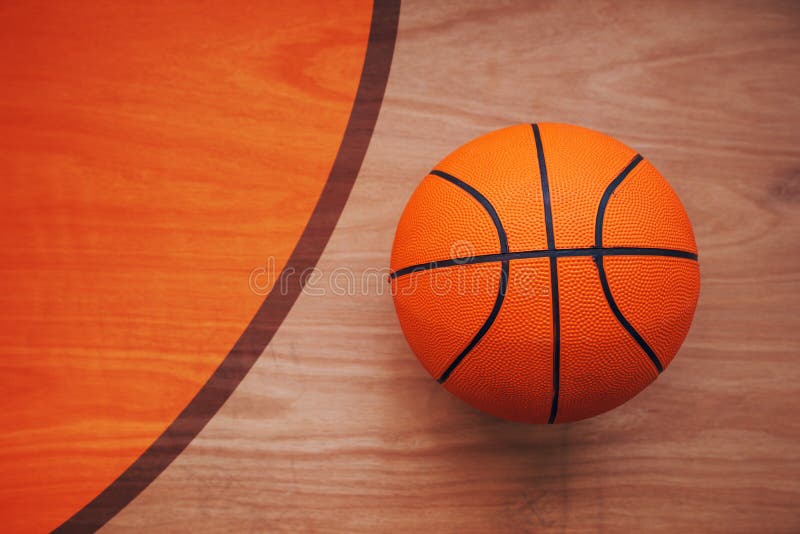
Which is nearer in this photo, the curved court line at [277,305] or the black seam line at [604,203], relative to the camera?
the black seam line at [604,203]

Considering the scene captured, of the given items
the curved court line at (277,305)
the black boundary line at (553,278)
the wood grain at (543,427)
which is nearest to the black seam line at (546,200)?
the black boundary line at (553,278)

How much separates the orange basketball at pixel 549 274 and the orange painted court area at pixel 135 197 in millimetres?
529

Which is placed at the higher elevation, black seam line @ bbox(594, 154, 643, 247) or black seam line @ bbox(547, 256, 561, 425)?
black seam line @ bbox(594, 154, 643, 247)

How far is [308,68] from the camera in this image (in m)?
1.37

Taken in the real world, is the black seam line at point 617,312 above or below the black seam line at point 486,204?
below

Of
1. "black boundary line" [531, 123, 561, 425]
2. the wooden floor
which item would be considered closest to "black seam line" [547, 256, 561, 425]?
"black boundary line" [531, 123, 561, 425]

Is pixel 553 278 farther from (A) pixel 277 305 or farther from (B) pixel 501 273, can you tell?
(A) pixel 277 305

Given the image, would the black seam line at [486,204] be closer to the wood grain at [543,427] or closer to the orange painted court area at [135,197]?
the wood grain at [543,427]

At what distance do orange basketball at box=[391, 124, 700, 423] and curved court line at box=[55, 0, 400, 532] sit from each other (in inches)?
15.6

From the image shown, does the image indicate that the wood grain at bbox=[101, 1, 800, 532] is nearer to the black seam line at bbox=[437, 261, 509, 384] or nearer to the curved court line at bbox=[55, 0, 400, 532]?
the curved court line at bbox=[55, 0, 400, 532]

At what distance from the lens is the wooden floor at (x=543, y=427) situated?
1260 millimetres

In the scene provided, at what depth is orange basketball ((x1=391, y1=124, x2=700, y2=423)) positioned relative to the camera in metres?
0.87

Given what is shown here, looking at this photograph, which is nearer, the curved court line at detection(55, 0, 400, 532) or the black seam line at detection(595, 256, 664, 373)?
the black seam line at detection(595, 256, 664, 373)

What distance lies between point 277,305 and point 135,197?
47 cm
